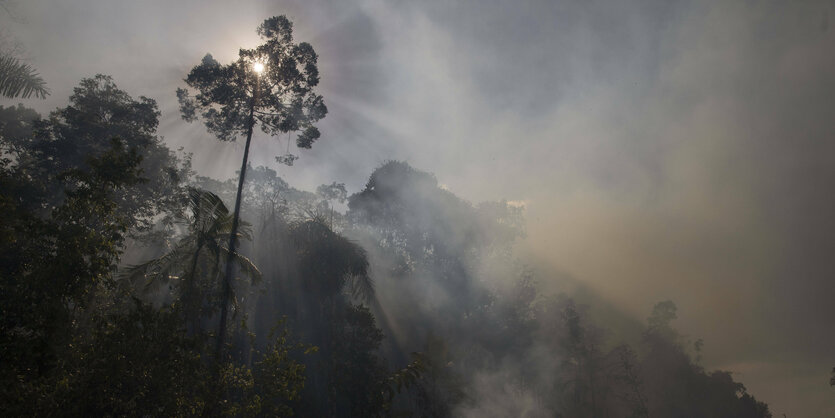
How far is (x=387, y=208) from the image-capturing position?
149ft

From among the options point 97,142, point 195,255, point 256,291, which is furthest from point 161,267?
point 97,142

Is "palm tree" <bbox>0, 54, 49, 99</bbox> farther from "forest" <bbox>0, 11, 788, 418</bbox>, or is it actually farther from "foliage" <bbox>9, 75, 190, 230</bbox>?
"foliage" <bbox>9, 75, 190, 230</bbox>

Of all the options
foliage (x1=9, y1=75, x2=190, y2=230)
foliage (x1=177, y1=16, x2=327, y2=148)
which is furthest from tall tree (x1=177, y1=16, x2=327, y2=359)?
foliage (x1=9, y1=75, x2=190, y2=230)

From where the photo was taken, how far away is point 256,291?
23344mm

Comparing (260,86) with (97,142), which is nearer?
(260,86)

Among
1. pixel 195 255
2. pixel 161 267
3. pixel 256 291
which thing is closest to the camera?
pixel 195 255

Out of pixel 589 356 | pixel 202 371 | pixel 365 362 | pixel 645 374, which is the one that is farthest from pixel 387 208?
pixel 645 374

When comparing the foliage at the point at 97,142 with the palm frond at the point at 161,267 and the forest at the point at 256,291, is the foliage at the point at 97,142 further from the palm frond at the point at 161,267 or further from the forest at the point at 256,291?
the palm frond at the point at 161,267

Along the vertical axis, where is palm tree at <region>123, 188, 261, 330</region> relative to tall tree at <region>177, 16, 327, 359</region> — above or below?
below

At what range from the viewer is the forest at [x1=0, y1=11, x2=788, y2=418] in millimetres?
7156

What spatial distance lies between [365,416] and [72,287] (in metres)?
14.8

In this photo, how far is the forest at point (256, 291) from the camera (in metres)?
7.16

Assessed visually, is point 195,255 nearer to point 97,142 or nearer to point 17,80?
point 17,80

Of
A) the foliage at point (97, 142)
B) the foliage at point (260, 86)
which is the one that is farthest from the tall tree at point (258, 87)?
the foliage at point (97, 142)
